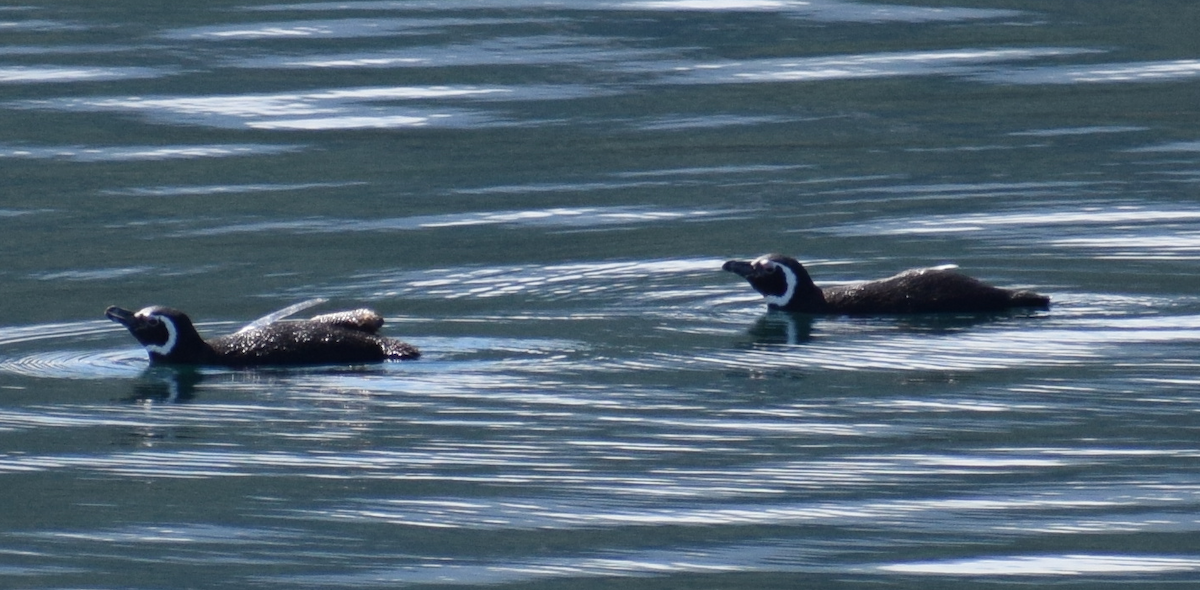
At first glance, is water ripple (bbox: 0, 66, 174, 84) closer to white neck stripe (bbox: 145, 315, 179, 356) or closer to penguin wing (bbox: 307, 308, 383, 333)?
penguin wing (bbox: 307, 308, 383, 333)

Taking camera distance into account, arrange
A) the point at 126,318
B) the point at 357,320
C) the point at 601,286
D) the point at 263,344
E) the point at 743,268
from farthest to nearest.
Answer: the point at 601,286 → the point at 743,268 → the point at 357,320 → the point at 126,318 → the point at 263,344

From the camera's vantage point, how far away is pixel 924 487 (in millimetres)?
8445

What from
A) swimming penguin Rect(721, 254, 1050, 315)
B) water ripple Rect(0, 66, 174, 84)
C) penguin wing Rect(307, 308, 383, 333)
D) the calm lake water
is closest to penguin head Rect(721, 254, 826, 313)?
swimming penguin Rect(721, 254, 1050, 315)

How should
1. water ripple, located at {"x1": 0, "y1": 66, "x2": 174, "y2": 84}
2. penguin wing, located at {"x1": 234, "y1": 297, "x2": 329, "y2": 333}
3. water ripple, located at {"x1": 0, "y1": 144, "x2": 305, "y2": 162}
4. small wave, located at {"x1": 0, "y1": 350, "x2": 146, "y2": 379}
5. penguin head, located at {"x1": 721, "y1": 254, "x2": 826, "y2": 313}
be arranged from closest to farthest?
1. small wave, located at {"x1": 0, "y1": 350, "x2": 146, "y2": 379}
2. penguin wing, located at {"x1": 234, "y1": 297, "x2": 329, "y2": 333}
3. penguin head, located at {"x1": 721, "y1": 254, "x2": 826, "y2": 313}
4. water ripple, located at {"x1": 0, "y1": 144, "x2": 305, "y2": 162}
5. water ripple, located at {"x1": 0, "y1": 66, "x2": 174, "y2": 84}

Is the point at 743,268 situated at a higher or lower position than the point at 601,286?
higher

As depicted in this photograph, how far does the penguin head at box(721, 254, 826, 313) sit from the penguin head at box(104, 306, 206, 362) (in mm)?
3016

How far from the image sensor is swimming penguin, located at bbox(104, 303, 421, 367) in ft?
35.7

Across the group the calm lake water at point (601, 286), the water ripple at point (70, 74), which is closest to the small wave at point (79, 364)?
the calm lake water at point (601, 286)

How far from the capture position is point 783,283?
1223 centimetres

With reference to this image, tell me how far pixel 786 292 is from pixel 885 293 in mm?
559

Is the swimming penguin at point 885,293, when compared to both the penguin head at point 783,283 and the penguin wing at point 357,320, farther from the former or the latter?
the penguin wing at point 357,320

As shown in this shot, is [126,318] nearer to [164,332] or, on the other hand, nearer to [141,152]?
[164,332]

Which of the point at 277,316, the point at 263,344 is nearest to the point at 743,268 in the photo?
the point at 277,316

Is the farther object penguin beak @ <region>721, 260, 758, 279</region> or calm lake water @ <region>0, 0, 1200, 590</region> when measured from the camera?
penguin beak @ <region>721, 260, 758, 279</region>
